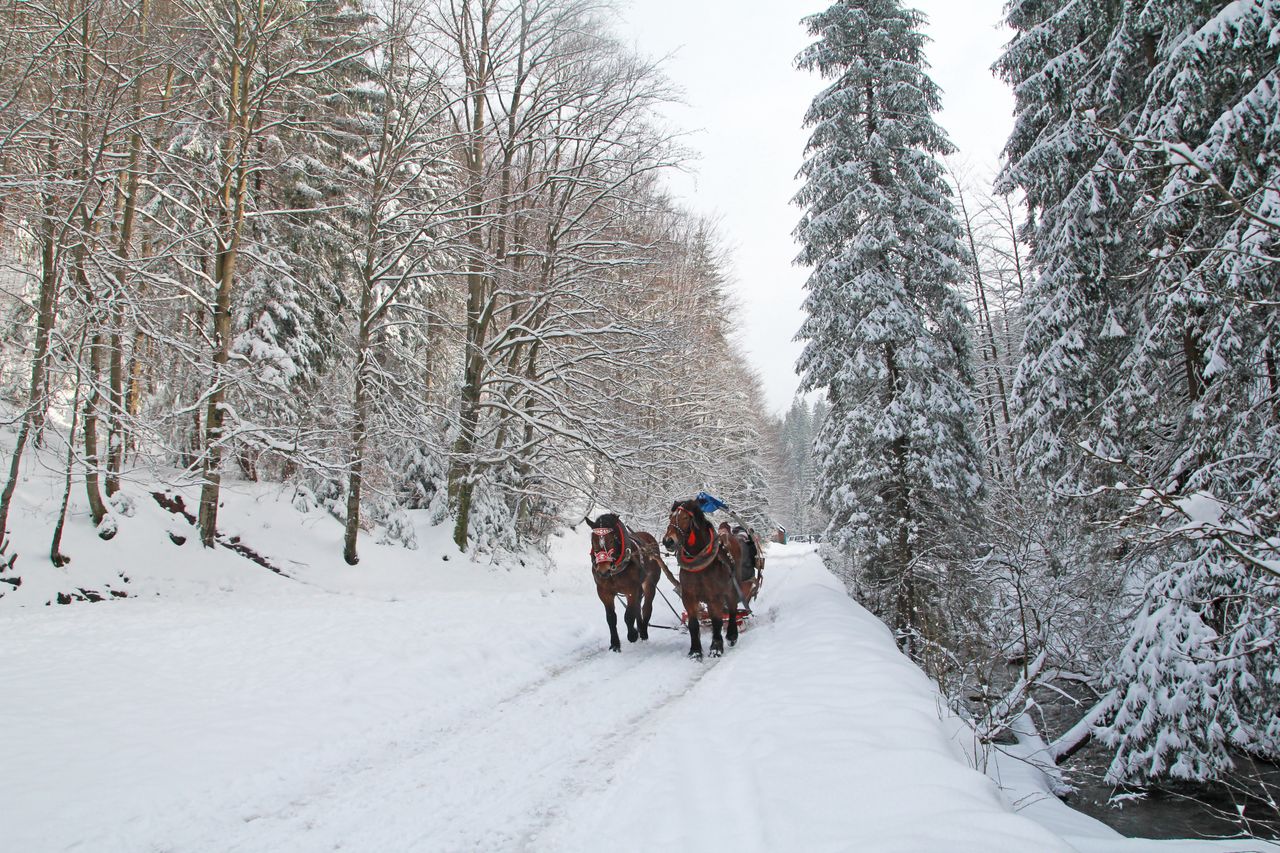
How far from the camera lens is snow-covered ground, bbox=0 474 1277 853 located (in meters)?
3.52

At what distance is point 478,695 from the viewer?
6.43 meters

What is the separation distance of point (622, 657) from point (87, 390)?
330 inches

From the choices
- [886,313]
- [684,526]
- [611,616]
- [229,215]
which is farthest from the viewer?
[886,313]

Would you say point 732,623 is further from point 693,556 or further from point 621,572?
point 621,572

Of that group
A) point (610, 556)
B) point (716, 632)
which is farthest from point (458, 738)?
point (716, 632)

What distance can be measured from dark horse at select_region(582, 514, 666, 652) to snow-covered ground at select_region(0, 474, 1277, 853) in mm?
385

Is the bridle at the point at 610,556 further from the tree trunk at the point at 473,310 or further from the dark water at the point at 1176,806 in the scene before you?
the tree trunk at the point at 473,310

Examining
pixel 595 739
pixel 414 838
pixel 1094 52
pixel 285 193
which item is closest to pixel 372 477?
pixel 285 193

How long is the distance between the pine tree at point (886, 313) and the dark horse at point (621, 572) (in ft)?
19.8

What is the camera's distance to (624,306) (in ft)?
58.3

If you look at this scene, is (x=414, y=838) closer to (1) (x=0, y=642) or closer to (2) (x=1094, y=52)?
(1) (x=0, y=642)

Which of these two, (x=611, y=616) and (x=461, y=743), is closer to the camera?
(x=461, y=743)

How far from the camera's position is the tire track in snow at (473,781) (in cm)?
361

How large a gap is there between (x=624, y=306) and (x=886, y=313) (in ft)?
23.3
